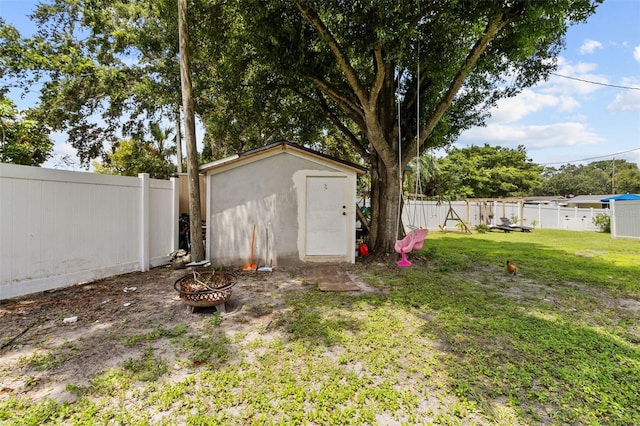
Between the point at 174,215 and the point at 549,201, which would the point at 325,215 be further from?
the point at 549,201

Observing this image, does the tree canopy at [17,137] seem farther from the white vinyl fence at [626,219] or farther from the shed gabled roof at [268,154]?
the white vinyl fence at [626,219]

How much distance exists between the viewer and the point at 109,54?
1206 centimetres

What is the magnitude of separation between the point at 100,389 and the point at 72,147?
51.0 feet

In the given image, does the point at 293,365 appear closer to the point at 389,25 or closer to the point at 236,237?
the point at 236,237

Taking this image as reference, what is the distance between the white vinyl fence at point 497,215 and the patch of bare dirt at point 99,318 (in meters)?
11.6

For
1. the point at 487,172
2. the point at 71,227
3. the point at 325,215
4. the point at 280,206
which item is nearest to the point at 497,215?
the point at 487,172

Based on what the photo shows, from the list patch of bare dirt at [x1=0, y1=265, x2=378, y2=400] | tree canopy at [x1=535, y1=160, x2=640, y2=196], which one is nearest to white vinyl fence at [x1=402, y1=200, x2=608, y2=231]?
patch of bare dirt at [x1=0, y1=265, x2=378, y2=400]

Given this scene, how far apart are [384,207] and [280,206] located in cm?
249

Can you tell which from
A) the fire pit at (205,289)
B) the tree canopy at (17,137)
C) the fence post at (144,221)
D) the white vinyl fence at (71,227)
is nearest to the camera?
the fire pit at (205,289)

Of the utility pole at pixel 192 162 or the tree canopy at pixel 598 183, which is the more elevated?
the tree canopy at pixel 598 183

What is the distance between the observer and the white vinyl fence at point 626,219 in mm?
11210

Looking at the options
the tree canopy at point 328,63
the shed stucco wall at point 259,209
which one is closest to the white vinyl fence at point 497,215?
the tree canopy at point 328,63

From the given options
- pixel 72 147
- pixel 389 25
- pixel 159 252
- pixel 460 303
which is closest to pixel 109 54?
pixel 72 147

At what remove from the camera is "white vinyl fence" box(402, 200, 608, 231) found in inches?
619
